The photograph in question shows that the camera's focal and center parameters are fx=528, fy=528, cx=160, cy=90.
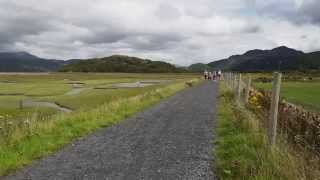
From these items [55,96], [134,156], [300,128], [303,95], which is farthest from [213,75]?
[134,156]

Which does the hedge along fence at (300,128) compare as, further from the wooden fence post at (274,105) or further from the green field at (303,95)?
the green field at (303,95)

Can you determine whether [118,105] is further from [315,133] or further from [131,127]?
[315,133]

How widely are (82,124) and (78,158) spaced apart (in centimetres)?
691

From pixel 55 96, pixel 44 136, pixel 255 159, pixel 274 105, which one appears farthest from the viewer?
pixel 55 96

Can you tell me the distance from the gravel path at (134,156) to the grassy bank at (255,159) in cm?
40

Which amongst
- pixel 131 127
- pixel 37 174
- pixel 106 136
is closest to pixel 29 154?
pixel 37 174

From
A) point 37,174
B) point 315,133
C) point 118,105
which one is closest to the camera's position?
point 37,174

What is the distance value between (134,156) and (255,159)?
3042 mm

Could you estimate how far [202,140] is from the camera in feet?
51.9

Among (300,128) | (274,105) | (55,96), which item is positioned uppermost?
(274,105)

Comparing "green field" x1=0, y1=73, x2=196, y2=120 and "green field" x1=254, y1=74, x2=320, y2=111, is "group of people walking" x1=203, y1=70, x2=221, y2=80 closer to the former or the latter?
"green field" x1=0, y1=73, x2=196, y2=120

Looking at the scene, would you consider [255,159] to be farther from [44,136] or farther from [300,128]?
[44,136]

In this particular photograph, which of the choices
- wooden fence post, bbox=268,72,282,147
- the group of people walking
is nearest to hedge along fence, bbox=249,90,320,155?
wooden fence post, bbox=268,72,282,147

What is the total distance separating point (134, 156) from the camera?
500 inches
